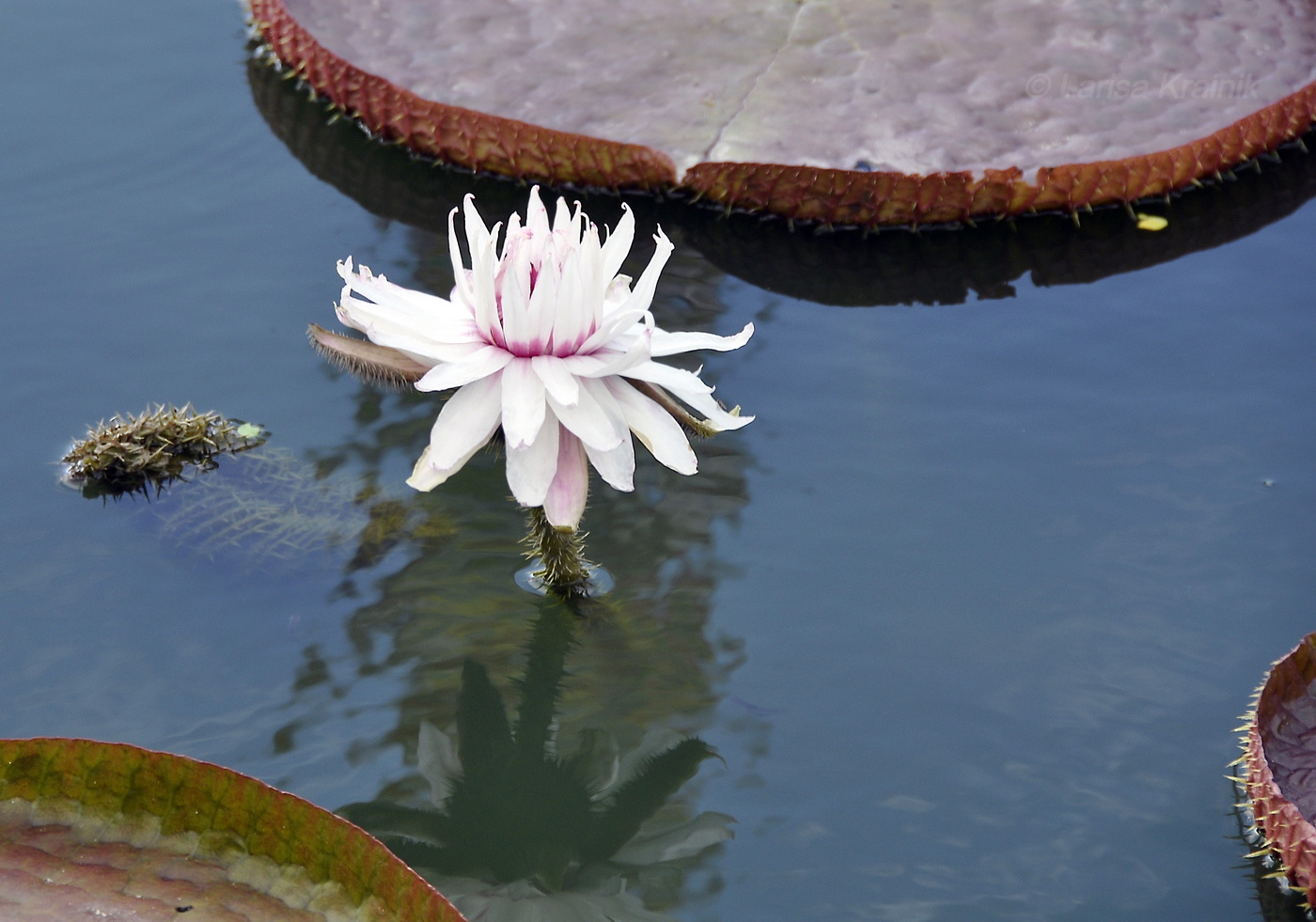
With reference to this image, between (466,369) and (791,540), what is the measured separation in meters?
0.61

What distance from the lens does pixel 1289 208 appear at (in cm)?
258

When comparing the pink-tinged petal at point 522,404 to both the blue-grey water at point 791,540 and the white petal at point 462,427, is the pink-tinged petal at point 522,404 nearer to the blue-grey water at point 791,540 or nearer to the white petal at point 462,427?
the white petal at point 462,427

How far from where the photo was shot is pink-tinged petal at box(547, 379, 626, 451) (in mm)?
1500

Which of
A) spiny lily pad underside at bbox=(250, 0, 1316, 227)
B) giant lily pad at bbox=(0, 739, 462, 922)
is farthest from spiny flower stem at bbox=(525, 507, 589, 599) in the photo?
spiny lily pad underside at bbox=(250, 0, 1316, 227)

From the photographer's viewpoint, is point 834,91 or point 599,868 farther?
point 834,91

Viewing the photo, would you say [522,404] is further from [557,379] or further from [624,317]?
[624,317]

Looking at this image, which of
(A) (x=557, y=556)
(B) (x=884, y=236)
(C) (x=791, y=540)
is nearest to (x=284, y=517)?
(A) (x=557, y=556)

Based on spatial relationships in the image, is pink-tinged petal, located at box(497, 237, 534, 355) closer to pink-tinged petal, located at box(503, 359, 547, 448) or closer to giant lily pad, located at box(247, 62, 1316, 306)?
pink-tinged petal, located at box(503, 359, 547, 448)

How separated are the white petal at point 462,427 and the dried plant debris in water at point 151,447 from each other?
582 millimetres

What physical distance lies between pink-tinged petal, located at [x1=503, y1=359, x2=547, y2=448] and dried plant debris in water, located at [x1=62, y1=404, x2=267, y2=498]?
25.8 inches

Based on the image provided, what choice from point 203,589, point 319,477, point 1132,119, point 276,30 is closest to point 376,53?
point 276,30

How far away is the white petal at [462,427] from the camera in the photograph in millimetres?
1505
